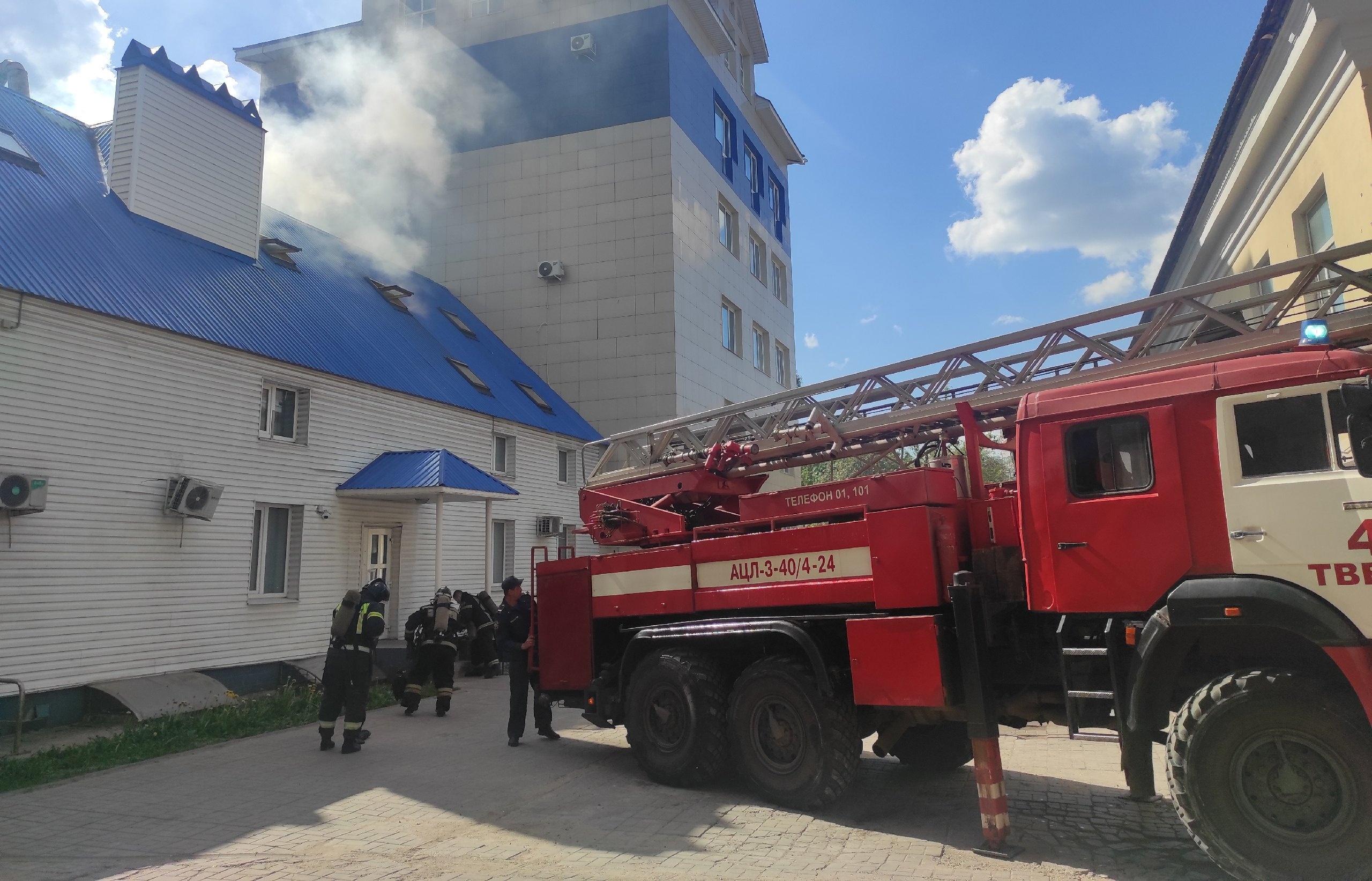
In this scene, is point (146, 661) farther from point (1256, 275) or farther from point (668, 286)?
point (668, 286)

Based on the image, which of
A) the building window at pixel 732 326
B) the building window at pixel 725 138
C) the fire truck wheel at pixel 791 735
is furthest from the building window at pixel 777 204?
the fire truck wheel at pixel 791 735

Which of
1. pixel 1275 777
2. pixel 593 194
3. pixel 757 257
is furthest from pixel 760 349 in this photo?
pixel 1275 777

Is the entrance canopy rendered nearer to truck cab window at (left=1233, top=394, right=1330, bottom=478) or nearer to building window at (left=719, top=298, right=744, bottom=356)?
truck cab window at (left=1233, top=394, right=1330, bottom=478)

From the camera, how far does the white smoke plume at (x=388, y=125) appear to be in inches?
990

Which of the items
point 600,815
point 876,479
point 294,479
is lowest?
point 600,815

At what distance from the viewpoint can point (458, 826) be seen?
6.21m

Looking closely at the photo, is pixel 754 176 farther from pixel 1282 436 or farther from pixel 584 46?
pixel 1282 436

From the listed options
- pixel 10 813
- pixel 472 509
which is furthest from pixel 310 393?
pixel 10 813

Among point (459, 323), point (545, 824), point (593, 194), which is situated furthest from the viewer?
point (593, 194)

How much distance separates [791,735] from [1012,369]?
10.9ft

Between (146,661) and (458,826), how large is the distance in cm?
722

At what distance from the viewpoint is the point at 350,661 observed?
9.05m

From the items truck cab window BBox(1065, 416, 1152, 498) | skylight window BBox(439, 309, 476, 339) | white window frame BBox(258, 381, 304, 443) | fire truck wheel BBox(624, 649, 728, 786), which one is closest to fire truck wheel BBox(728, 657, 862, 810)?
fire truck wheel BBox(624, 649, 728, 786)

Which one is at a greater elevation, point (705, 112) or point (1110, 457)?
point (705, 112)
